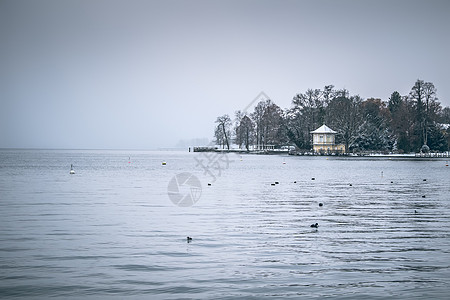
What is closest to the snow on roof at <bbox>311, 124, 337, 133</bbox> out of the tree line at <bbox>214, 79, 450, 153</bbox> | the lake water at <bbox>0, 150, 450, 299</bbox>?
Answer: the tree line at <bbox>214, 79, 450, 153</bbox>

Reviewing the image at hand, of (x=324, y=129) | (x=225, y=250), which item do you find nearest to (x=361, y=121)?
(x=324, y=129)

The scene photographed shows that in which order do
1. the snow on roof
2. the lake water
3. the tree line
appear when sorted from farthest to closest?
the snow on roof → the tree line → the lake water

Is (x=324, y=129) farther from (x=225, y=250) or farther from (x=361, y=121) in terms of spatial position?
(x=225, y=250)

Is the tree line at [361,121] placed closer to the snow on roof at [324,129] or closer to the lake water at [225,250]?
the snow on roof at [324,129]

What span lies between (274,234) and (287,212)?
23.5 ft

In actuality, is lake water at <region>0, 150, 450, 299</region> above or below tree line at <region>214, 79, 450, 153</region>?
below

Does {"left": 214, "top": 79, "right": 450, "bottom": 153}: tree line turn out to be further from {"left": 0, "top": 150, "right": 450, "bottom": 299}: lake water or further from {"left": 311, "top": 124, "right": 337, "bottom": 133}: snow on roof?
{"left": 0, "top": 150, "right": 450, "bottom": 299}: lake water

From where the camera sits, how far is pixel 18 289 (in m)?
13.3

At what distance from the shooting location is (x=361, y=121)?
131375 mm

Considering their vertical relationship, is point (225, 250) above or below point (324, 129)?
below

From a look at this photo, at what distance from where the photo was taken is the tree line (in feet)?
383

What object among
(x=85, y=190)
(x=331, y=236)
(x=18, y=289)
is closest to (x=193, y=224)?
(x=331, y=236)

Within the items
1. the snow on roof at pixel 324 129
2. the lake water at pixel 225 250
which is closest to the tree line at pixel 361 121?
the snow on roof at pixel 324 129

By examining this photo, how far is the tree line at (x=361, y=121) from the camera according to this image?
11675cm
